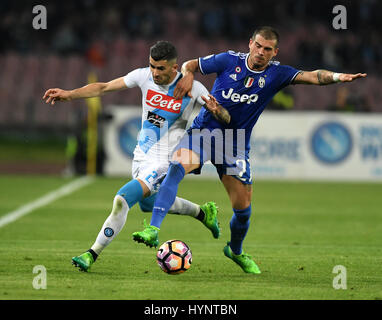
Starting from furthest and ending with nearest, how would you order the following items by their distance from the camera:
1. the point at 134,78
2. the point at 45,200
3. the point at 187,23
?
1. the point at 187,23
2. the point at 45,200
3. the point at 134,78

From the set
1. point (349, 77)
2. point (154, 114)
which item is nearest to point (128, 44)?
point (154, 114)

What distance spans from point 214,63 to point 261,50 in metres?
0.51

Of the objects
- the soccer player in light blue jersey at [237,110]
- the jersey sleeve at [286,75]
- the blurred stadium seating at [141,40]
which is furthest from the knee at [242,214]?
the blurred stadium seating at [141,40]

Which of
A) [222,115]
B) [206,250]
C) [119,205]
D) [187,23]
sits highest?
[187,23]

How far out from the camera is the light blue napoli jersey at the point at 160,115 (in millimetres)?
7691

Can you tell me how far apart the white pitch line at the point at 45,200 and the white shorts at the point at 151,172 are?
3651mm

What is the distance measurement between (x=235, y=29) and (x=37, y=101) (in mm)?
6569

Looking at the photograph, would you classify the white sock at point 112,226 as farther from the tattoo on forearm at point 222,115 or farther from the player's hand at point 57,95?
the tattoo on forearm at point 222,115

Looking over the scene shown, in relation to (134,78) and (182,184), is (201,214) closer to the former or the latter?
(134,78)

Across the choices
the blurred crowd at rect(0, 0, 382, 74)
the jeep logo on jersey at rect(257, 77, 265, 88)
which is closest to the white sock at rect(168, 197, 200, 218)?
the jeep logo on jersey at rect(257, 77, 265, 88)

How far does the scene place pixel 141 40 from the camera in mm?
26047
